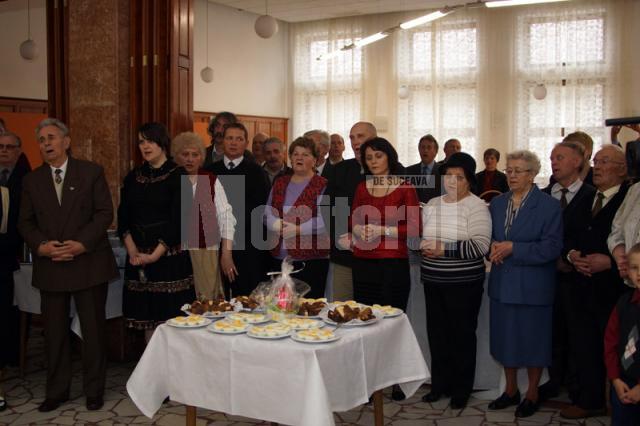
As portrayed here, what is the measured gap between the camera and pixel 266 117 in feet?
44.3

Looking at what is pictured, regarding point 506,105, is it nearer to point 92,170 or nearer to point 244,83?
point 244,83

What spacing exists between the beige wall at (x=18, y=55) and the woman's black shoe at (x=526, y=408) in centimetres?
852

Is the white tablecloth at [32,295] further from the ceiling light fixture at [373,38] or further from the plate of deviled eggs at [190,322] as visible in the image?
the ceiling light fixture at [373,38]

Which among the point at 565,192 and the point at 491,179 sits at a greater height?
the point at 491,179

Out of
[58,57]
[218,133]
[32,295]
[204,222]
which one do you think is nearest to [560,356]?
[204,222]

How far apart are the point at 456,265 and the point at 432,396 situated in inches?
36.5

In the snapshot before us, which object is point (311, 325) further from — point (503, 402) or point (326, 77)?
point (326, 77)

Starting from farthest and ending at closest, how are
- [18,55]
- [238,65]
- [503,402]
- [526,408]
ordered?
[238,65]
[18,55]
[503,402]
[526,408]

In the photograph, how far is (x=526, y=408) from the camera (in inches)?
160

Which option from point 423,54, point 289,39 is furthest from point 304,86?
point 423,54

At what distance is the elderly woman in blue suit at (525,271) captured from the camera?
3.89 m

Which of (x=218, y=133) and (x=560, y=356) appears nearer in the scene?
(x=560, y=356)

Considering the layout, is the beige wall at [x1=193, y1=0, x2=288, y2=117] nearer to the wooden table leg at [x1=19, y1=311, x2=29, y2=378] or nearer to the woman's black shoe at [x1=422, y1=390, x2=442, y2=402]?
the wooden table leg at [x1=19, y1=311, x2=29, y2=378]

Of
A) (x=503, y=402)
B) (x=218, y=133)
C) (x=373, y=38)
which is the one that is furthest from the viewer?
(x=373, y=38)
